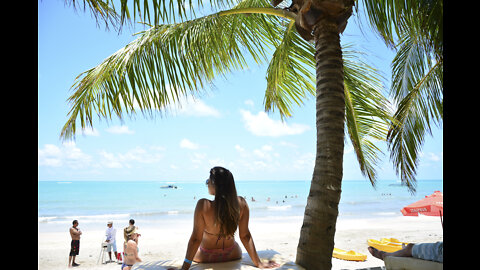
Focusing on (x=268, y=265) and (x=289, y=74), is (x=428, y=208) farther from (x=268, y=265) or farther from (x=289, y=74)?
(x=268, y=265)

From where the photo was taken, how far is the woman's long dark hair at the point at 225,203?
3236mm

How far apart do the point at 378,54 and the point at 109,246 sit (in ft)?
33.0

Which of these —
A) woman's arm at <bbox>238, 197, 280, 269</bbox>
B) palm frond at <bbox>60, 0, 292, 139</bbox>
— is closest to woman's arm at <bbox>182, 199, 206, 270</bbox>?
woman's arm at <bbox>238, 197, 280, 269</bbox>

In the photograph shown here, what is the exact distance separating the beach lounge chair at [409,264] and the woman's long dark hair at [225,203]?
1725 mm

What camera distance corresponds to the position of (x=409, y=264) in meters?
3.53

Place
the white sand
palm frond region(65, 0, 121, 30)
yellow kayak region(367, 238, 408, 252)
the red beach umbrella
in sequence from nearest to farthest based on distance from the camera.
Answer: palm frond region(65, 0, 121, 30) < the red beach umbrella < yellow kayak region(367, 238, 408, 252) < the white sand

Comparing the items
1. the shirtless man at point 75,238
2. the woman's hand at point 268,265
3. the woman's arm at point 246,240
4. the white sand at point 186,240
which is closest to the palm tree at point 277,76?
the woman's hand at point 268,265

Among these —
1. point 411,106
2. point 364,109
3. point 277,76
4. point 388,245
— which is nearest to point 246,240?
point 277,76

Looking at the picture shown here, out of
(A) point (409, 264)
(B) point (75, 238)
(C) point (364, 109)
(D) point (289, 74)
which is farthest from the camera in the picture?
(B) point (75, 238)

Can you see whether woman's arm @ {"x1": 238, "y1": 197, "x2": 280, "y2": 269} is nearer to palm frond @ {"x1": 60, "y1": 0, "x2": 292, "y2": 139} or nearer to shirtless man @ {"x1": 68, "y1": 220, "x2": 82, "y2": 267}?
palm frond @ {"x1": 60, "y1": 0, "x2": 292, "y2": 139}

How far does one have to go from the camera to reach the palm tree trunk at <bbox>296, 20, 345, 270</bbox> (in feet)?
10.8

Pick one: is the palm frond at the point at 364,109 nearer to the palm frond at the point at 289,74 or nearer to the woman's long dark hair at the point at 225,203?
the palm frond at the point at 289,74

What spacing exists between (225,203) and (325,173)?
100 cm

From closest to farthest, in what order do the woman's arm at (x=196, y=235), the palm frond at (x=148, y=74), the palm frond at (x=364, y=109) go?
the woman's arm at (x=196, y=235) → the palm frond at (x=148, y=74) → the palm frond at (x=364, y=109)
